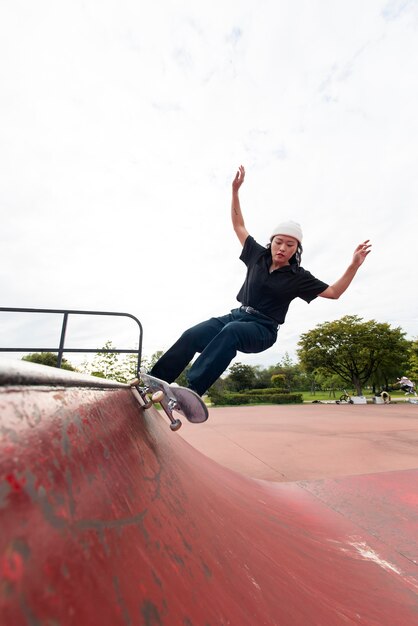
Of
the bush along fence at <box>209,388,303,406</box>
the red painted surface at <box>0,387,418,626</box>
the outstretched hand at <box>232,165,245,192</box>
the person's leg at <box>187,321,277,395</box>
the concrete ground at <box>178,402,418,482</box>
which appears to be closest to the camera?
the red painted surface at <box>0,387,418,626</box>

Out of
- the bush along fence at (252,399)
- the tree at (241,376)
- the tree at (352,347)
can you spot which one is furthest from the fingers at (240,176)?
the tree at (241,376)

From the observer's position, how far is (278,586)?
0.95 metres

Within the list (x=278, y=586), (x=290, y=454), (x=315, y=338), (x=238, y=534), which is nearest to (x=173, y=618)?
(x=278, y=586)

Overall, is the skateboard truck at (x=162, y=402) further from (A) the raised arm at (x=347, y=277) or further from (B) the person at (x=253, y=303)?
(A) the raised arm at (x=347, y=277)

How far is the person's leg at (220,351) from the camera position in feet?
6.66

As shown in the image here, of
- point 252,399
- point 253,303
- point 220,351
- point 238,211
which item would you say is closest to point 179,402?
point 220,351

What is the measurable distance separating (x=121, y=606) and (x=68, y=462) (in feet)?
0.78

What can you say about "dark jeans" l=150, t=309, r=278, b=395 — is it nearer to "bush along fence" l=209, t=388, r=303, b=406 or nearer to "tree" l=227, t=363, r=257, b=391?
"bush along fence" l=209, t=388, r=303, b=406

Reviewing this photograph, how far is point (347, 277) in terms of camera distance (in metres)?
2.70

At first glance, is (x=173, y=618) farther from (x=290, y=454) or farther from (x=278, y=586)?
(x=290, y=454)

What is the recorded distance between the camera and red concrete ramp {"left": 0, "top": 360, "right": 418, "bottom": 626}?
1.33 ft

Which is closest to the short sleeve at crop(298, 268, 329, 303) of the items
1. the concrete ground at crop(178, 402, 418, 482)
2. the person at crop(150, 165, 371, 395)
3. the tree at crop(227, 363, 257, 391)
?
the person at crop(150, 165, 371, 395)

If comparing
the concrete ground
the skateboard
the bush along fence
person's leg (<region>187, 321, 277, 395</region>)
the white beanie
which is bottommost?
the bush along fence

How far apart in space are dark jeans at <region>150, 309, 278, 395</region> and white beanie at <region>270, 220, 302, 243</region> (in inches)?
29.8
